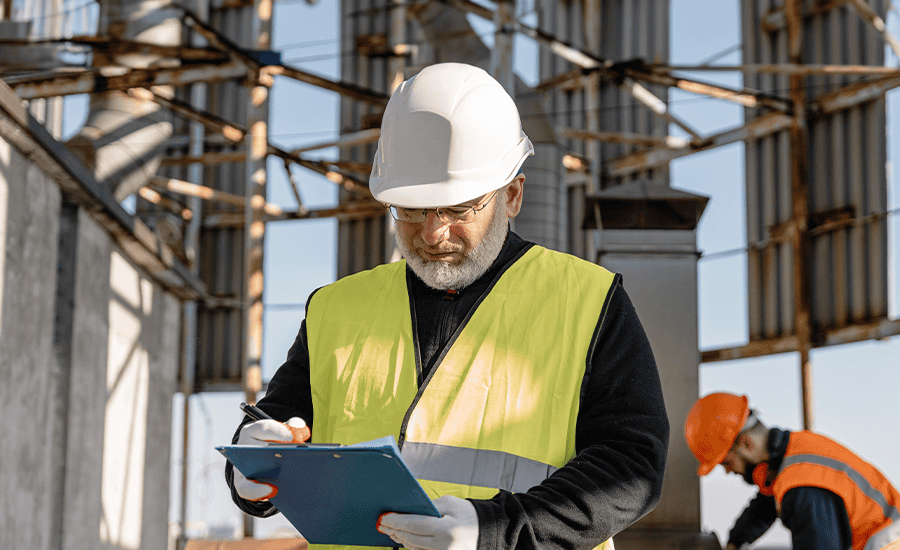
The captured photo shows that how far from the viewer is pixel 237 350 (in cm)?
1959

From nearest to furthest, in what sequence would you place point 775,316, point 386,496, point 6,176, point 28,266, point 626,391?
1. point 386,496
2. point 626,391
3. point 6,176
4. point 28,266
5. point 775,316

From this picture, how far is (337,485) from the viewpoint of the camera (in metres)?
2.00

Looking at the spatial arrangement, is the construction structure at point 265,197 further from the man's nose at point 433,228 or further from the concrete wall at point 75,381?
the man's nose at point 433,228

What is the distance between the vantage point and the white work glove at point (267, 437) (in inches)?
85.7

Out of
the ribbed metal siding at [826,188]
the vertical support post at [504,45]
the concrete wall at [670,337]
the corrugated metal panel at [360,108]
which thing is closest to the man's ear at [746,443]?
the concrete wall at [670,337]

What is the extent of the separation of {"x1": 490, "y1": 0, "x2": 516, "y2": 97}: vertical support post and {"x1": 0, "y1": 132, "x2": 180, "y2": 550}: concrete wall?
4.69 metres

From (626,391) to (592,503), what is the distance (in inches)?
12.0

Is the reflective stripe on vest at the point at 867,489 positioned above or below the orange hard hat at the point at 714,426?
below

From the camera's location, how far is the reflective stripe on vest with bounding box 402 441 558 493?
221cm

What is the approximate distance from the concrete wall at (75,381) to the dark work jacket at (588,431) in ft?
15.9

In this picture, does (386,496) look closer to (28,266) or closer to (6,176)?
(6,176)

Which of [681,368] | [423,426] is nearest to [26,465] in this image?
[681,368]

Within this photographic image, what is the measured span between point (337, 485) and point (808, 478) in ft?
10.7

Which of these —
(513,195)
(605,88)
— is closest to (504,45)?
(605,88)
